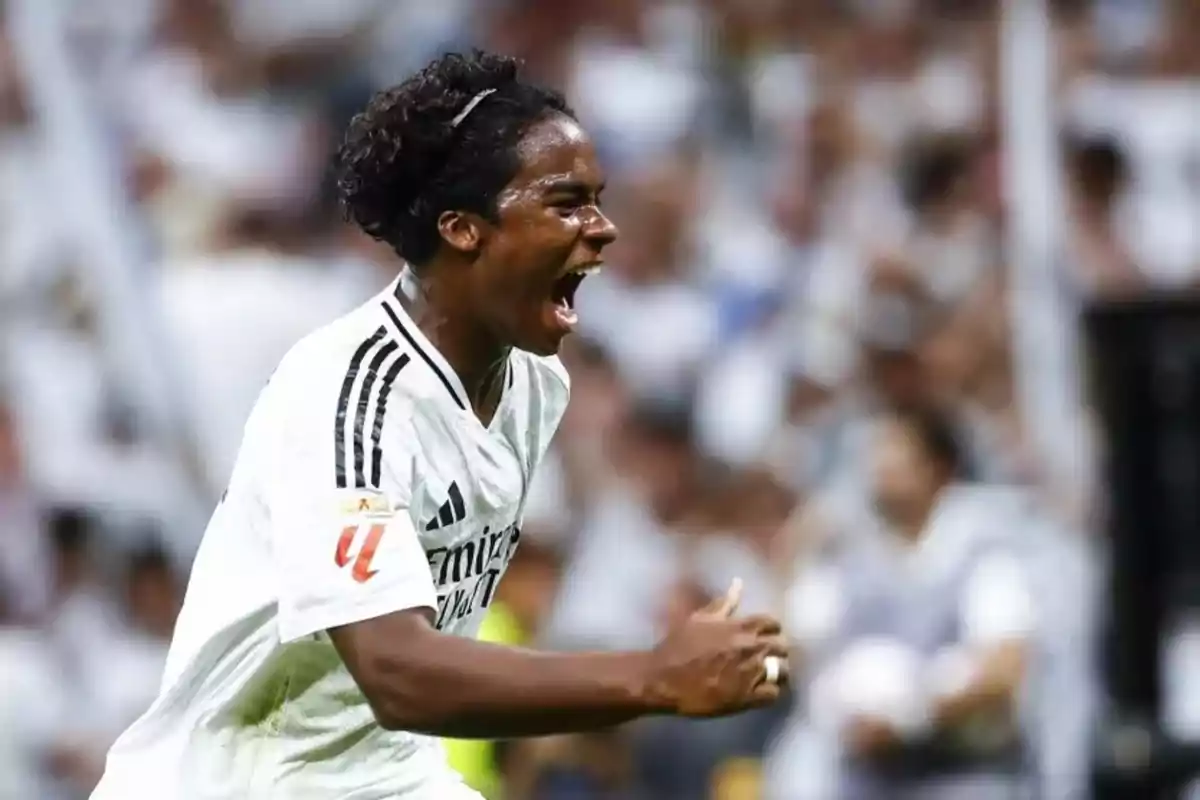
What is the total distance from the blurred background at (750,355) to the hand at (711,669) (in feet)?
9.39

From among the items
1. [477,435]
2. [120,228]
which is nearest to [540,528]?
[120,228]

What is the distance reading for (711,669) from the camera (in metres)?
2.84

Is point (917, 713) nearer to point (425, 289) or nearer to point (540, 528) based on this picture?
point (540, 528)

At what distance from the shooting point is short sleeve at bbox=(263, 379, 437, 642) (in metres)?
2.99

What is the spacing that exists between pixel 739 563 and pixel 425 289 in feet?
11.2

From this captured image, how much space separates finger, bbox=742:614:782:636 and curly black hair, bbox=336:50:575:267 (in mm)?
768

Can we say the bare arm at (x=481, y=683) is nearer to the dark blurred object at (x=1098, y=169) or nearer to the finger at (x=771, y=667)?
the finger at (x=771, y=667)

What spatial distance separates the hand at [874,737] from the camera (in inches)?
225

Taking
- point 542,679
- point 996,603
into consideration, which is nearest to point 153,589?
point 996,603

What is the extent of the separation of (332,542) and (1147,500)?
3286 mm

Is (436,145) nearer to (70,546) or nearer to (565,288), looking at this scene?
(565,288)

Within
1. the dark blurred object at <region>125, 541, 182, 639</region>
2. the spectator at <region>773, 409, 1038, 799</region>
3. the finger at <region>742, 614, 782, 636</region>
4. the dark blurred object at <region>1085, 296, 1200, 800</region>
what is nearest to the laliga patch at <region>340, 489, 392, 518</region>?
the finger at <region>742, 614, 782, 636</region>

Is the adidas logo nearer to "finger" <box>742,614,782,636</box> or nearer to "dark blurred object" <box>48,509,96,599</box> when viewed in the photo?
"finger" <box>742,614,782,636</box>

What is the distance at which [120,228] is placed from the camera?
7.25 m
